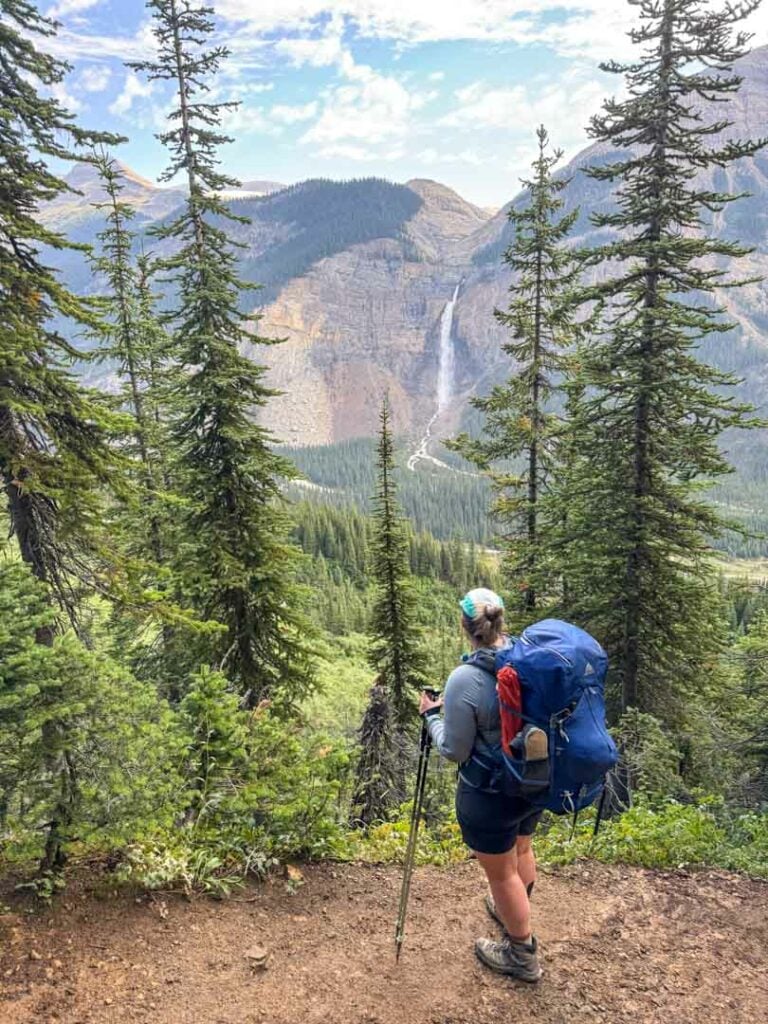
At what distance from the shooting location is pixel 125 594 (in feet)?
21.1

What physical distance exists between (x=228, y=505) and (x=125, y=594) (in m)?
5.54

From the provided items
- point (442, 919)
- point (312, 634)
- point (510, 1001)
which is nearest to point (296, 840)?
point (442, 919)

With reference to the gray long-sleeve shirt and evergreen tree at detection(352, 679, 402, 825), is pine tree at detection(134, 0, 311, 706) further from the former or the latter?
the gray long-sleeve shirt

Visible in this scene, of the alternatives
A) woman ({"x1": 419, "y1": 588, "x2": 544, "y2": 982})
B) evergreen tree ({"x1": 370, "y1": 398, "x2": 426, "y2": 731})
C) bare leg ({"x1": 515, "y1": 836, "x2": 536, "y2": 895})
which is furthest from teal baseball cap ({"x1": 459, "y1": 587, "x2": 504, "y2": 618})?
evergreen tree ({"x1": 370, "y1": 398, "x2": 426, "y2": 731})

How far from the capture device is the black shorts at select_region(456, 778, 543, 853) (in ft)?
12.3

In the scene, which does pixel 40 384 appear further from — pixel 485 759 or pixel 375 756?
pixel 375 756

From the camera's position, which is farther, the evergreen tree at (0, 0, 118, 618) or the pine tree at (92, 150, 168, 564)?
the pine tree at (92, 150, 168, 564)

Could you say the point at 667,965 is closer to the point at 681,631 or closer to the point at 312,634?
the point at 681,631

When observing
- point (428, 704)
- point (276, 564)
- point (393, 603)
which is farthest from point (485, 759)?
point (393, 603)

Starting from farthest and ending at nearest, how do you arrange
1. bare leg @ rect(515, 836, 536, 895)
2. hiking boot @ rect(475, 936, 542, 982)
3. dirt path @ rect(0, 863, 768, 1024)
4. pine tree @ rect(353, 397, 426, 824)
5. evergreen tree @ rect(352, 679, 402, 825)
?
pine tree @ rect(353, 397, 426, 824) → evergreen tree @ rect(352, 679, 402, 825) → bare leg @ rect(515, 836, 536, 895) → hiking boot @ rect(475, 936, 542, 982) → dirt path @ rect(0, 863, 768, 1024)

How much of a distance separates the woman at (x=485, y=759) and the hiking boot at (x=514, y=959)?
0.04 feet

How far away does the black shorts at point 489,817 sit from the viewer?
375cm

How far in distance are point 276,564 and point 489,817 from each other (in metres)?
8.54

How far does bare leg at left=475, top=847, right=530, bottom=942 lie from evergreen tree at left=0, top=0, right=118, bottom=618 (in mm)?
4667
